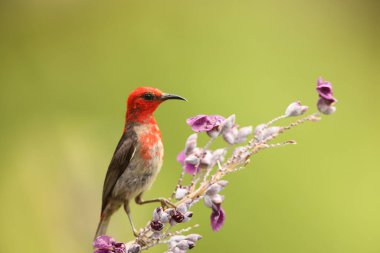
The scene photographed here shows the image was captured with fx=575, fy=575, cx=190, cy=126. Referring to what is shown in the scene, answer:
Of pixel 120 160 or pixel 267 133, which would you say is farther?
pixel 120 160

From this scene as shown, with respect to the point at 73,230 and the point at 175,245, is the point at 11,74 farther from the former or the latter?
the point at 175,245

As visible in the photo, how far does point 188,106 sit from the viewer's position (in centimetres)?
284

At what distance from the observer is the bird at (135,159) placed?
1596mm

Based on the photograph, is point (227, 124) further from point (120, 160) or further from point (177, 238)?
point (120, 160)

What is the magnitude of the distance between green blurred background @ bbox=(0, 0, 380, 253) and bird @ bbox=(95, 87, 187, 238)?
580 millimetres

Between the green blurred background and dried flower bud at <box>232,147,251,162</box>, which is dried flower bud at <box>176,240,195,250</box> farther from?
the green blurred background

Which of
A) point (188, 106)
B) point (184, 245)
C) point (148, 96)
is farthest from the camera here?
point (188, 106)

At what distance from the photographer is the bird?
160cm

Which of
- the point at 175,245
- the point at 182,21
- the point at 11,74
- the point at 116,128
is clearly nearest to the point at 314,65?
the point at 182,21

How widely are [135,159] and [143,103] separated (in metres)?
0.16

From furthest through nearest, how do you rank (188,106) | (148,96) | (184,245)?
(188,106) < (148,96) < (184,245)

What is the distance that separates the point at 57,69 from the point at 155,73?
0.52m

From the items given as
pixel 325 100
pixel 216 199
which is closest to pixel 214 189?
pixel 216 199

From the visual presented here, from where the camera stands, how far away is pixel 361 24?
3.82 metres
